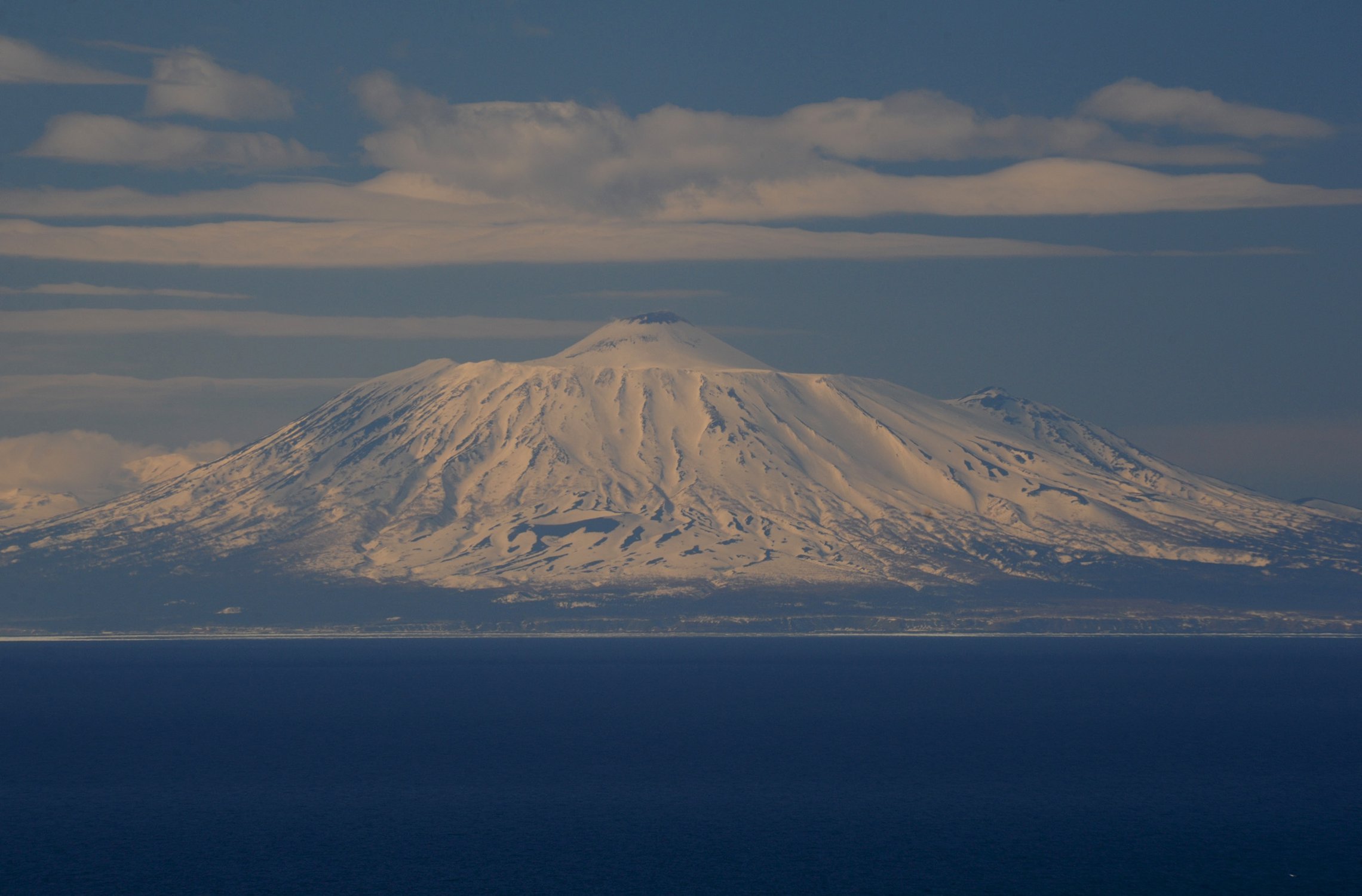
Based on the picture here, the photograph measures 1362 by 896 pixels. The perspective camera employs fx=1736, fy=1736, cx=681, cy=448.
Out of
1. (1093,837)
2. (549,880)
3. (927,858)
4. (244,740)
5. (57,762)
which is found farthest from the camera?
(244,740)

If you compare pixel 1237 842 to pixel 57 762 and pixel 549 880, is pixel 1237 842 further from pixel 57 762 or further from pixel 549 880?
pixel 57 762

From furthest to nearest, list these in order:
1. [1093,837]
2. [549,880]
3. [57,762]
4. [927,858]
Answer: [57,762]
[1093,837]
[927,858]
[549,880]

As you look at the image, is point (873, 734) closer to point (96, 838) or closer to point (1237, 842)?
point (1237, 842)

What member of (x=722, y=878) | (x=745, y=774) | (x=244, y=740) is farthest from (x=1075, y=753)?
(x=244, y=740)

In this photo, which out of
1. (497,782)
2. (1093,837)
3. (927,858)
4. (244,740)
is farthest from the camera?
(244,740)

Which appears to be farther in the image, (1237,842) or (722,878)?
(1237,842)

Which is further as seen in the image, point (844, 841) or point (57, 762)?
point (57, 762)

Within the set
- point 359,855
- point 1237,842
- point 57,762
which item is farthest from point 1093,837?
point 57,762

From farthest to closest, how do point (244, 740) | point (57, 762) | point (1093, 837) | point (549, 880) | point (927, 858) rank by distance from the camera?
point (244, 740), point (57, 762), point (1093, 837), point (927, 858), point (549, 880)
